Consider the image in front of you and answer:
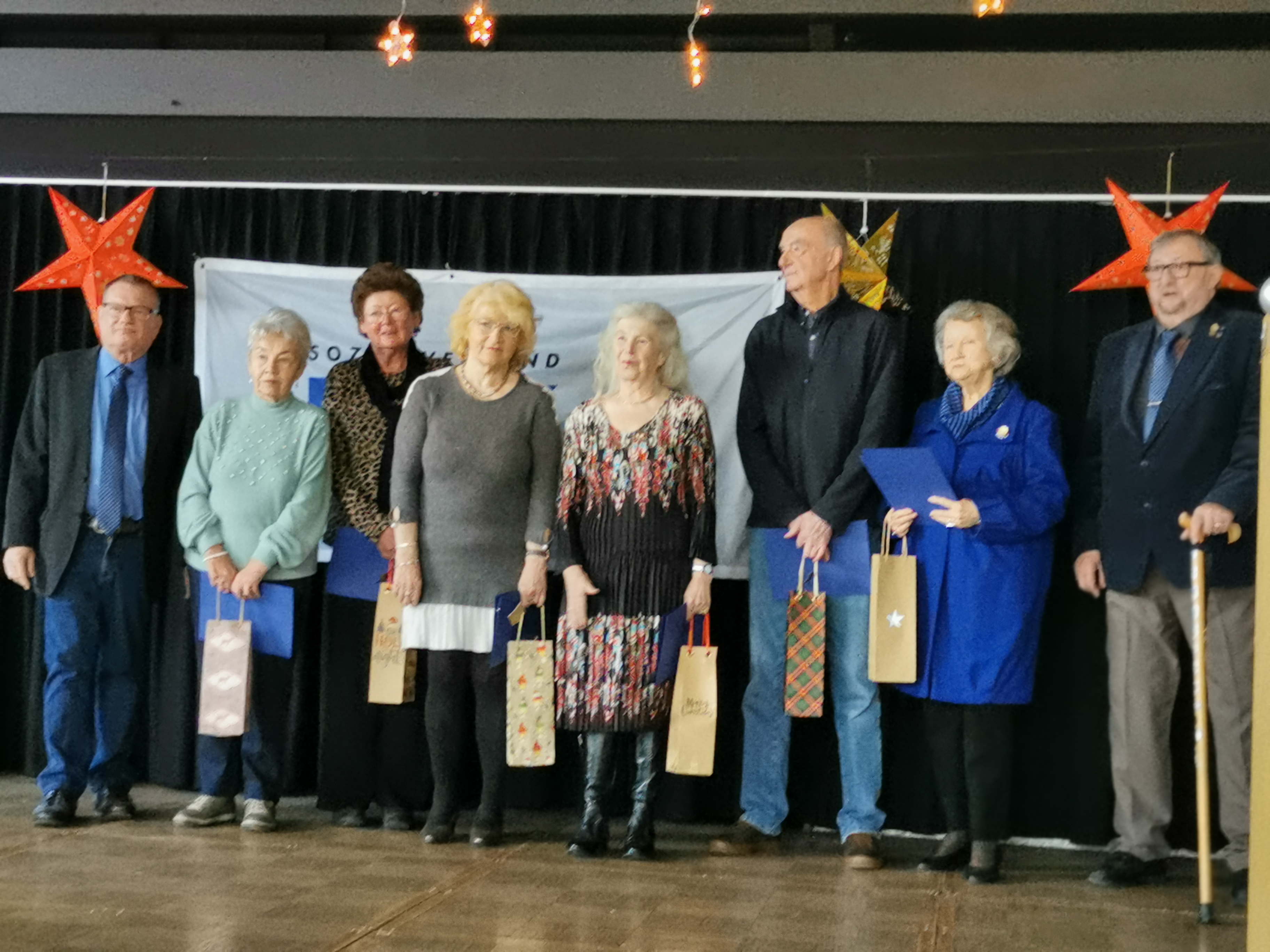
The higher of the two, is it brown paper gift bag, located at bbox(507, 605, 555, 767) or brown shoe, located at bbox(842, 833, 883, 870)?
brown paper gift bag, located at bbox(507, 605, 555, 767)

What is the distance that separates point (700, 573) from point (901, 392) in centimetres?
75

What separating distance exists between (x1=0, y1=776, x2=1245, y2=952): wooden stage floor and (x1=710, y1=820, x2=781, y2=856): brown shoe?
0.17 ft

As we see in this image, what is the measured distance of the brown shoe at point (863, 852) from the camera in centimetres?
402

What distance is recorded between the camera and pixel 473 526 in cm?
412

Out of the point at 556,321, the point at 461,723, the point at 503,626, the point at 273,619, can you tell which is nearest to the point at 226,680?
the point at 273,619

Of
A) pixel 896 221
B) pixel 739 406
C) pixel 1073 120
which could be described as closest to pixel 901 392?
pixel 739 406

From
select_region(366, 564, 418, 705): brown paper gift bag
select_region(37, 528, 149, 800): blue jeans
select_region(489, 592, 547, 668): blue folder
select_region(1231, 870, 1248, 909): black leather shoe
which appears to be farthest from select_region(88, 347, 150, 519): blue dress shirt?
select_region(1231, 870, 1248, 909): black leather shoe

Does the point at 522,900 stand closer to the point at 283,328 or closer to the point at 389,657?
the point at 389,657

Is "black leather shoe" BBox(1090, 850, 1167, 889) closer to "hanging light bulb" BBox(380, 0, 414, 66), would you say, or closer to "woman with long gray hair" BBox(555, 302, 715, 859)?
"woman with long gray hair" BBox(555, 302, 715, 859)

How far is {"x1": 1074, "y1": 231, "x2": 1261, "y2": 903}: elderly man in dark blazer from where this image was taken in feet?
12.3

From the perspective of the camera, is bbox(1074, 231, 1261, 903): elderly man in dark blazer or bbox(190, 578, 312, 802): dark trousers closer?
bbox(1074, 231, 1261, 903): elderly man in dark blazer

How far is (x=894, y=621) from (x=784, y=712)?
16.4 inches

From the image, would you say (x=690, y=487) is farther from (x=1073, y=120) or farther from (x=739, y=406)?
(x=1073, y=120)

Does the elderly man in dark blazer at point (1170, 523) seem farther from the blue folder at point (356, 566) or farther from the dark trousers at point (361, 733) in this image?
the blue folder at point (356, 566)
